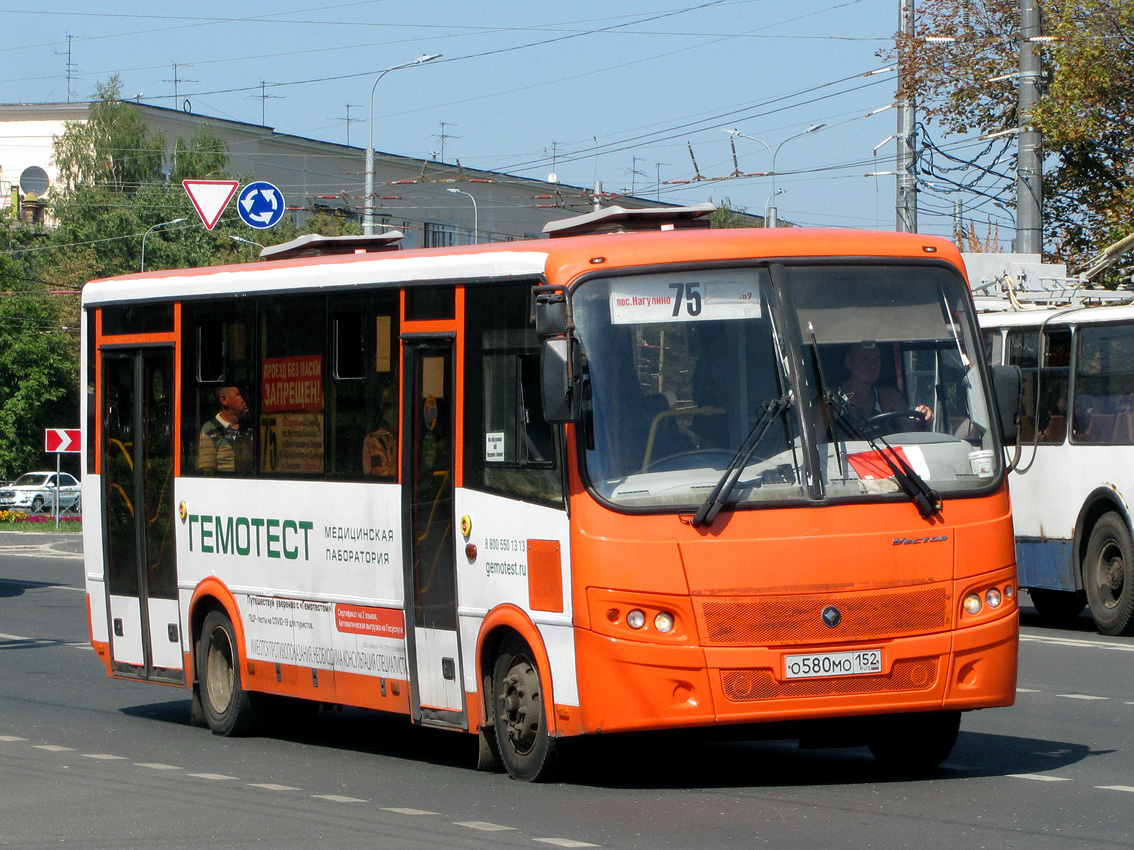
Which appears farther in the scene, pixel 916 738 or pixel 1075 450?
pixel 1075 450

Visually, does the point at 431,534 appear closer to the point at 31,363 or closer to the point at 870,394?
the point at 870,394

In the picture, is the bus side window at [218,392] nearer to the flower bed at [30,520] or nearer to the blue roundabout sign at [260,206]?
the blue roundabout sign at [260,206]

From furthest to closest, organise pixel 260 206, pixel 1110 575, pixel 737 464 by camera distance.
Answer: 1. pixel 260 206
2. pixel 1110 575
3. pixel 737 464

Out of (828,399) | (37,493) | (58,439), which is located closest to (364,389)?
(828,399)

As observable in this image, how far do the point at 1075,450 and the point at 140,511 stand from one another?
9.12 m

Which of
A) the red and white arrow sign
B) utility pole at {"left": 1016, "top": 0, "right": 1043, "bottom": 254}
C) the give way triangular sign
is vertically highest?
utility pole at {"left": 1016, "top": 0, "right": 1043, "bottom": 254}

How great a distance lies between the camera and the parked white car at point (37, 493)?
65312mm

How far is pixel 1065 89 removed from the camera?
85.4ft

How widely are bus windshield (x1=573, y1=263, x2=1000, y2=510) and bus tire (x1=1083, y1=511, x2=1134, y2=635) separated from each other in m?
8.64

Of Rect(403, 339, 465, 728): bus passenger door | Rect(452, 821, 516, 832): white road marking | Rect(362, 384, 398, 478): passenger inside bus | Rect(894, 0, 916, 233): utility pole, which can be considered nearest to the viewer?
Rect(452, 821, 516, 832): white road marking

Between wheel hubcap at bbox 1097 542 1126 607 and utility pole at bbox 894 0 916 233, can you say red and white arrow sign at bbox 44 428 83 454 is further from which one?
wheel hubcap at bbox 1097 542 1126 607

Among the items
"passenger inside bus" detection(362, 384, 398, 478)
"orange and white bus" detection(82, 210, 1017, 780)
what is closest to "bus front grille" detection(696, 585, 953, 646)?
"orange and white bus" detection(82, 210, 1017, 780)

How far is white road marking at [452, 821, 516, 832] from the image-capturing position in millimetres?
8094

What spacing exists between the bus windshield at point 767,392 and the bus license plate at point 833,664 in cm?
70
